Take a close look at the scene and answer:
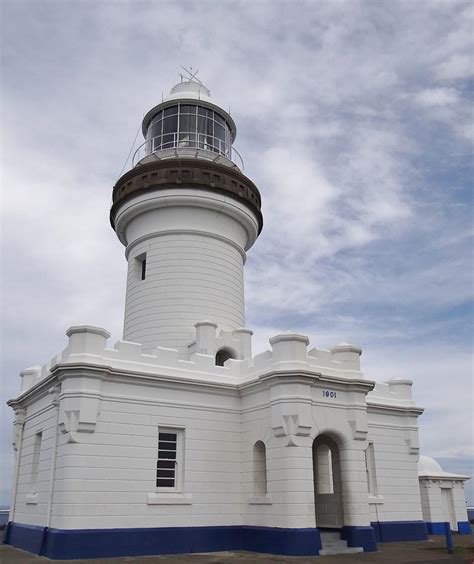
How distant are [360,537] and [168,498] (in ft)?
16.9

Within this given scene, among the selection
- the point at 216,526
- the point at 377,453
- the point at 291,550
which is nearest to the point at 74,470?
the point at 216,526

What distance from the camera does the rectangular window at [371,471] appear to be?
17547 millimetres

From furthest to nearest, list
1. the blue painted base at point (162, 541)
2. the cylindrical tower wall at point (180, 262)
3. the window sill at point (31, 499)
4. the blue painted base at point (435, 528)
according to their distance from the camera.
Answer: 1. the blue painted base at point (435, 528)
2. the cylindrical tower wall at point (180, 262)
3. the window sill at point (31, 499)
4. the blue painted base at point (162, 541)

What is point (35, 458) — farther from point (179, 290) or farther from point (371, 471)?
point (371, 471)

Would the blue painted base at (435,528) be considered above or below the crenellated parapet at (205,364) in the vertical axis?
below

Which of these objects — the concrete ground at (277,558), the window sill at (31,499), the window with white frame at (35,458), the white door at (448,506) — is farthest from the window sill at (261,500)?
the white door at (448,506)

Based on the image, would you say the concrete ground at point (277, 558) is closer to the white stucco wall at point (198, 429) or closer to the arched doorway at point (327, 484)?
the white stucco wall at point (198, 429)

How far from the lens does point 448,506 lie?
2172 cm

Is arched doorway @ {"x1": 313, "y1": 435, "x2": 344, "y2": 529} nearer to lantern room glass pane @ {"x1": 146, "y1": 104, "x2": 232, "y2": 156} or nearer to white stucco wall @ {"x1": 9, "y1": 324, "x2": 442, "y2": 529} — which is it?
white stucco wall @ {"x1": 9, "y1": 324, "x2": 442, "y2": 529}

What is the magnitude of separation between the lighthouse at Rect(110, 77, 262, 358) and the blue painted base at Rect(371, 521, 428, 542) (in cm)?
802

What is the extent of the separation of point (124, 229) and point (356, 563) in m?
14.3

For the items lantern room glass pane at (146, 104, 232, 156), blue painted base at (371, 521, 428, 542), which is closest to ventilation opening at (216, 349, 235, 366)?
blue painted base at (371, 521, 428, 542)

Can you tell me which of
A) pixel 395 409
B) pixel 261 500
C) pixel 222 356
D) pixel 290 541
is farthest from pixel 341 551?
pixel 222 356

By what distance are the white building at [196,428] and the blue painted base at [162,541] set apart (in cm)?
3
